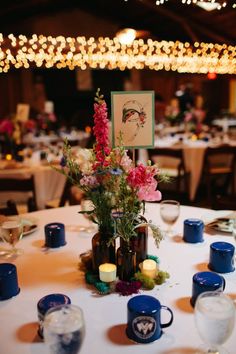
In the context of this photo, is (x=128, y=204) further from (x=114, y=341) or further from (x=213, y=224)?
(x=213, y=224)

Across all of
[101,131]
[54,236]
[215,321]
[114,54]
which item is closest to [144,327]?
[215,321]

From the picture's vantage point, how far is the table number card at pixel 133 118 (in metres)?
1.38

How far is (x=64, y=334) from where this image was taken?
30.6 inches

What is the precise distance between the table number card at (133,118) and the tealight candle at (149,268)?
44 centimetres

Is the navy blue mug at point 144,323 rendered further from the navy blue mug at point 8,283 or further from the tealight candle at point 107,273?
the navy blue mug at point 8,283

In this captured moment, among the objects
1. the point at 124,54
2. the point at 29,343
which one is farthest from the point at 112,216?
the point at 124,54

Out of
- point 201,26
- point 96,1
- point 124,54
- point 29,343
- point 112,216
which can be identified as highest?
point 96,1

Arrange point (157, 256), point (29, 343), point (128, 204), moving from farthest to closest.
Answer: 1. point (157, 256)
2. point (128, 204)
3. point (29, 343)

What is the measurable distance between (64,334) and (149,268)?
1.69 ft

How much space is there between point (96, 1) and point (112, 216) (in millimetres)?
8120

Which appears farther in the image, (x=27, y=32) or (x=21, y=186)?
(x=27, y=32)

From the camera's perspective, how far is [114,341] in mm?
951


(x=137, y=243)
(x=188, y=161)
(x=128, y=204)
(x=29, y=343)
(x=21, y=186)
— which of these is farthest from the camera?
(x=188, y=161)

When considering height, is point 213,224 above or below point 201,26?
below
